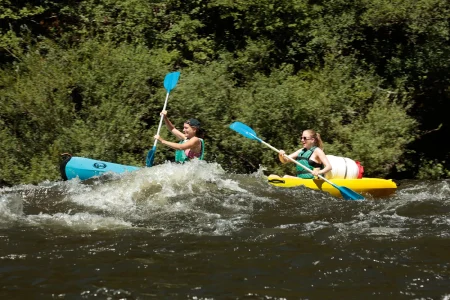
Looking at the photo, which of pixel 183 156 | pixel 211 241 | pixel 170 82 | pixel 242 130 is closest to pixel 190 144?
pixel 183 156

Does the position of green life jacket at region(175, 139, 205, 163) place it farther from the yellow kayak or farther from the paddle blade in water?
the paddle blade in water

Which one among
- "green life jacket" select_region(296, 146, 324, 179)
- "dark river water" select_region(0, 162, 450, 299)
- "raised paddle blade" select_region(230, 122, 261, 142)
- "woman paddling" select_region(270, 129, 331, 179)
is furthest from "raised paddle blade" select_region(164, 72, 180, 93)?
"green life jacket" select_region(296, 146, 324, 179)

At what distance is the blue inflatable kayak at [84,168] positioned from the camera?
9.00 metres

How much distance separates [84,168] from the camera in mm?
9031

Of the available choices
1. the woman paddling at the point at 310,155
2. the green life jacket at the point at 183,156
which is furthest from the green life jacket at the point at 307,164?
the green life jacket at the point at 183,156

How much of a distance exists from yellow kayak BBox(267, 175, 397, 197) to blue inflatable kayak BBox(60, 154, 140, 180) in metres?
1.87

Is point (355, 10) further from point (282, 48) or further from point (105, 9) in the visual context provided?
point (105, 9)

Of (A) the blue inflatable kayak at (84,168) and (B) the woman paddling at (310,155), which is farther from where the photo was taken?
(B) the woman paddling at (310,155)

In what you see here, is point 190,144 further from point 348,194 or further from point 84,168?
point 348,194

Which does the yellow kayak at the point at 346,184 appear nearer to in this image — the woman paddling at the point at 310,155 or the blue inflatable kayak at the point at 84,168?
the woman paddling at the point at 310,155

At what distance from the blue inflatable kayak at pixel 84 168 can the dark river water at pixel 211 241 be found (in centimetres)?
18

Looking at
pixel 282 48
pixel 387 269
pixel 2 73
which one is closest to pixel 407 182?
pixel 282 48

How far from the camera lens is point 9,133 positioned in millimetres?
10289

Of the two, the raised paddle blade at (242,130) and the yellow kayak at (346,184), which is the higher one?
the raised paddle blade at (242,130)
